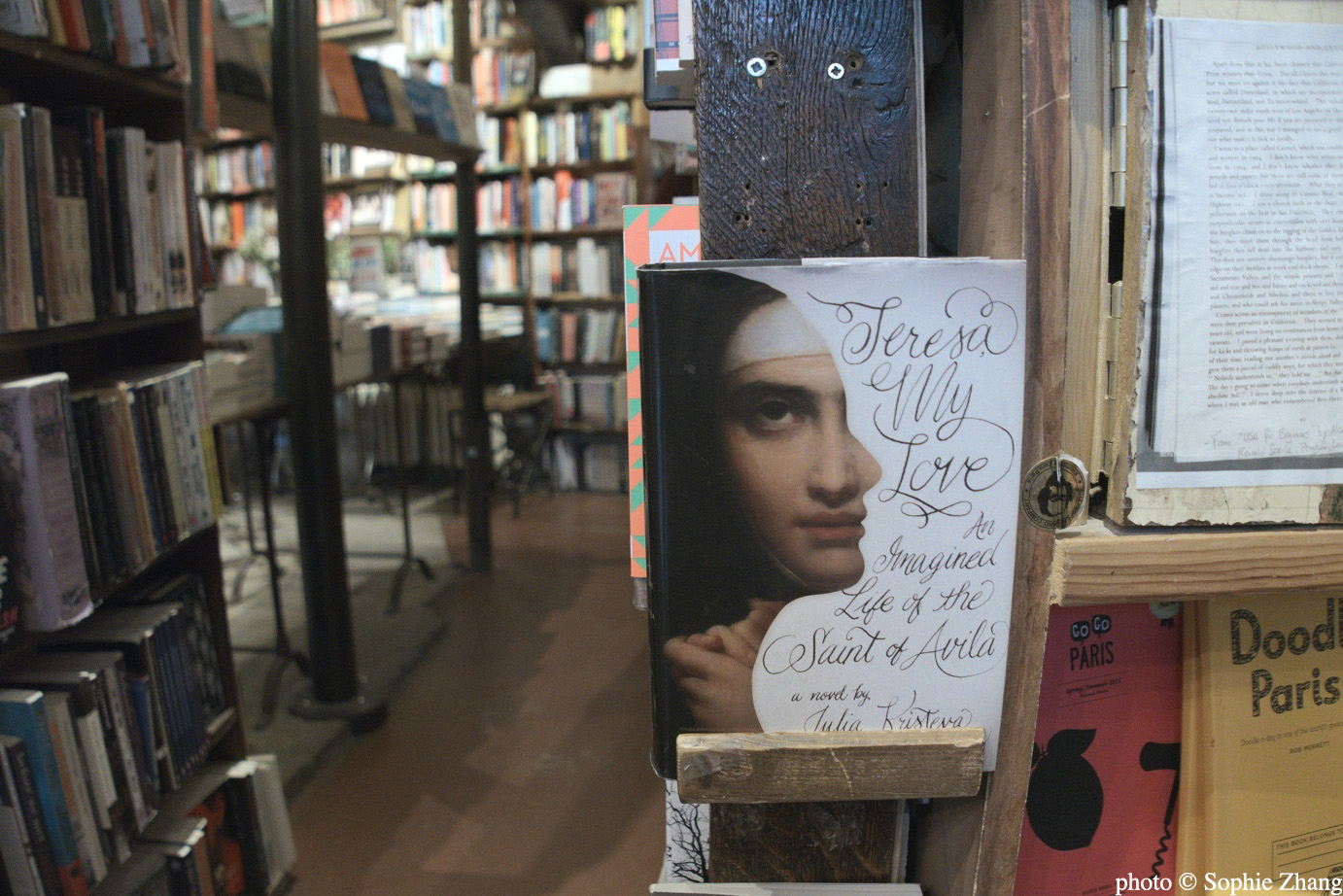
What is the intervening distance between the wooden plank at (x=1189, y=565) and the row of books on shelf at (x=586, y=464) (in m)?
4.64

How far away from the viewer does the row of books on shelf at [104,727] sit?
1.18 meters

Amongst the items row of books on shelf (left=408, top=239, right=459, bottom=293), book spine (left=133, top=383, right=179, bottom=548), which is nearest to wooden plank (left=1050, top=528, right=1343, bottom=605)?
book spine (left=133, top=383, right=179, bottom=548)

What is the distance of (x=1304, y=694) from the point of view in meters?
0.65

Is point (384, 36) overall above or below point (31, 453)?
above

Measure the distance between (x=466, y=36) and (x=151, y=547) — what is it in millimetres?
2967

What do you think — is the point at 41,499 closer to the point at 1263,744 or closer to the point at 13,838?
the point at 13,838

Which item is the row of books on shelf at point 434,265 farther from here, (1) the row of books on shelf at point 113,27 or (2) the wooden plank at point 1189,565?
(2) the wooden plank at point 1189,565

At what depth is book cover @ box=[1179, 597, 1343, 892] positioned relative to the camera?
2.10 ft

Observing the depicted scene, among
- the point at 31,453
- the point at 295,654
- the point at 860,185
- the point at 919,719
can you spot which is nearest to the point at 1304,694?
the point at 919,719

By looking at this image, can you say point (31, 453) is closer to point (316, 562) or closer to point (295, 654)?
point (316, 562)

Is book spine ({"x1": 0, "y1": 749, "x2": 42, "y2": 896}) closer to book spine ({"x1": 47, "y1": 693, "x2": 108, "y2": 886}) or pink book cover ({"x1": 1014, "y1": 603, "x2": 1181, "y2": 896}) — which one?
book spine ({"x1": 47, "y1": 693, "x2": 108, "y2": 886})

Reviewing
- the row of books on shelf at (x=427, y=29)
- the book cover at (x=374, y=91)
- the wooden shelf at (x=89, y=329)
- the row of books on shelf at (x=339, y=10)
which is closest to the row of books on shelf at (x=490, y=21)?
the row of books on shelf at (x=427, y=29)

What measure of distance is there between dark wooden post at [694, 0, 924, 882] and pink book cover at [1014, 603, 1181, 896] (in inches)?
13.7

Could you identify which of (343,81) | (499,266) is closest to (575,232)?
(499,266)
